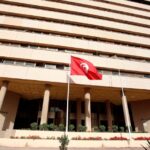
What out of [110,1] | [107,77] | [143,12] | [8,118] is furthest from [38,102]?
[143,12]

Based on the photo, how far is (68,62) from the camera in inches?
822

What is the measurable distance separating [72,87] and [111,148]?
364 inches

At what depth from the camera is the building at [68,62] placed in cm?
1955

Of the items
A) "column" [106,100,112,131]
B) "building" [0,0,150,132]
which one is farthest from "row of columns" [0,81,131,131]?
"column" [106,100,112,131]

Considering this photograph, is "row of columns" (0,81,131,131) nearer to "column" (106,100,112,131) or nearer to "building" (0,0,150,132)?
"building" (0,0,150,132)

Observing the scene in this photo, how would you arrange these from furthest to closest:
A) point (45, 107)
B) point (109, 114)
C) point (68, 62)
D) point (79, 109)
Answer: point (109, 114), point (79, 109), point (68, 62), point (45, 107)

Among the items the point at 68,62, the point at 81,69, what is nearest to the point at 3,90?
the point at 68,62

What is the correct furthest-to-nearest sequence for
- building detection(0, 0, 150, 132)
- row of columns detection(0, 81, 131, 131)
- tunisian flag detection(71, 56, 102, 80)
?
building detection(0, 0, 150, 132) → row of columns detection(0, 81, 131, 131) → tunisian flag detection(71, 56, 102, 80)

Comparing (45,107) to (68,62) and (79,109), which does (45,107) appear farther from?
(79,109)

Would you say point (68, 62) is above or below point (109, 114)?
above

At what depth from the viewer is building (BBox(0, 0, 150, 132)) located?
19547 millimetres

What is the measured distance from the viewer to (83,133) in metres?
15.7

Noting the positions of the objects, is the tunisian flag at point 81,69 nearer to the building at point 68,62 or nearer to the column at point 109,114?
the building at point 68,62

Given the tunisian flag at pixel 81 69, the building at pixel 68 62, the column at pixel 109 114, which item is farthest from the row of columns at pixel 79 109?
the tunisian flag at pixel 81 69
